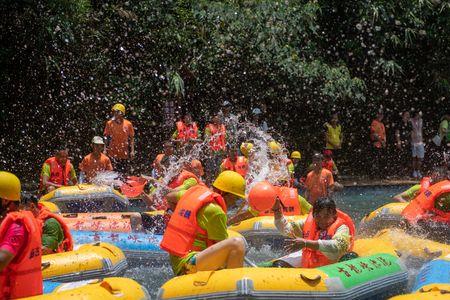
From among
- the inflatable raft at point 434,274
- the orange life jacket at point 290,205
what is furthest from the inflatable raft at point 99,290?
the orange life jacket at point 290,205

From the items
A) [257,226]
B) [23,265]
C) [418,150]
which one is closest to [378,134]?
[418,150]

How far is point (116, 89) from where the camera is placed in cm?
1800

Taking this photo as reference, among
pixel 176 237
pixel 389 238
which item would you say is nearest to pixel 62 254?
pixel 176 237

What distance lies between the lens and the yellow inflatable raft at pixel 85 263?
8.16 meters

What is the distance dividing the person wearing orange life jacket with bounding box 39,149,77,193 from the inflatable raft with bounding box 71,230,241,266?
3.27m

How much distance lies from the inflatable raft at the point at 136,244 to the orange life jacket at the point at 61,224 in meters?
1.51

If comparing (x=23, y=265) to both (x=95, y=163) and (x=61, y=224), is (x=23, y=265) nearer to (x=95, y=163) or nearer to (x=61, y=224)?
(x=61, y=224)

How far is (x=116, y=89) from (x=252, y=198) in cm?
1109

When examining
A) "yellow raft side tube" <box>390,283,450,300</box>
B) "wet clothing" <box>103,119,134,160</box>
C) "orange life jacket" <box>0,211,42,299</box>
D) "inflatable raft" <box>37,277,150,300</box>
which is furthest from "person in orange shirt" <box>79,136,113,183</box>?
"yellow raft side tube" <box>390,283,450,300</box>

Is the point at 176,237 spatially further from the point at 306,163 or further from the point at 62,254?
the point at 306,163

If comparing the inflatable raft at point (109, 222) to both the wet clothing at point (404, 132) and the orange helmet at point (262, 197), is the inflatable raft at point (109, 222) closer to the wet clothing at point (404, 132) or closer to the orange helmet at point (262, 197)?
the orange helmet at point (262, 197)

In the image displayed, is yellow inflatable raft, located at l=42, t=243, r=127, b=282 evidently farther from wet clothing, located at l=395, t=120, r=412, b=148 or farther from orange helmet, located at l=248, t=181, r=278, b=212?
wet clothing, located at l=395, t=120, r=412, b=148

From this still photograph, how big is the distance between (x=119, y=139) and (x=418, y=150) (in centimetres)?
811

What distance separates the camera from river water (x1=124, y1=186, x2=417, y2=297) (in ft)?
31.3
